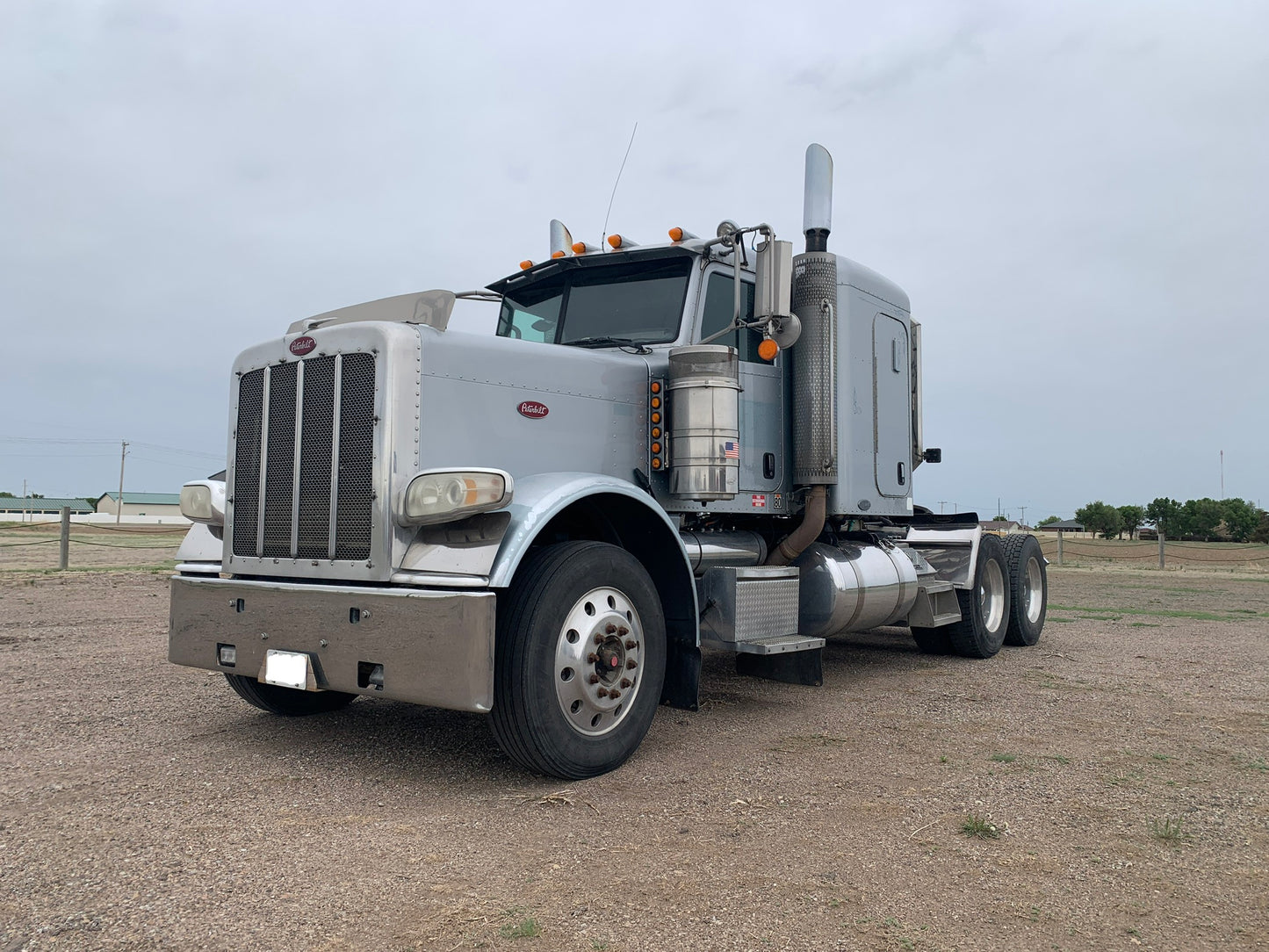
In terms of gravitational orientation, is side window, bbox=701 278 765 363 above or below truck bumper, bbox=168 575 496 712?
above

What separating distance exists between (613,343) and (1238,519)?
75.5m

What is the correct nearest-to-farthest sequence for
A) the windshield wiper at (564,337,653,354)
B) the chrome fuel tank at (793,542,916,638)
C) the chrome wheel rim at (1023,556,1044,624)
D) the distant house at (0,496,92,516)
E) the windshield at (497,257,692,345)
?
the windshield wiper at (564,337,653,354), the windshield at (497,257,692,345), the chrome fuel tank at (793,542,916,638), the chrome wheel rim at (1023,556,1044,624), the distant house at (0,496,92,516)

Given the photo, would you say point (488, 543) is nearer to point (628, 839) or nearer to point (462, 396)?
point (462, 396)

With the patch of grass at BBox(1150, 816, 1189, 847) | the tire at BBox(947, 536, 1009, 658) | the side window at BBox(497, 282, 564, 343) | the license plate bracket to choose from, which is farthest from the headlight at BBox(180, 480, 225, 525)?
the tire at BBox(947, 536, 1009, 658)

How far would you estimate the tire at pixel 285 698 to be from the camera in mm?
5305

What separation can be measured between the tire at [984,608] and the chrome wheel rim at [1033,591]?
12.8 inches

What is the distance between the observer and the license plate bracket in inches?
167

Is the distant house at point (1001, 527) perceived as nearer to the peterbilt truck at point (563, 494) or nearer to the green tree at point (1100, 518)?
the peterbilt truck at point (563, 494)

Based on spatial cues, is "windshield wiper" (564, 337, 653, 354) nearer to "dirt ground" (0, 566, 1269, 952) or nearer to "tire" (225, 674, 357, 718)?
"dirt ground" (0, 566, 1269, 952)

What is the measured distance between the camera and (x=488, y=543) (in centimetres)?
408

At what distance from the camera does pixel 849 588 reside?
6.58 m

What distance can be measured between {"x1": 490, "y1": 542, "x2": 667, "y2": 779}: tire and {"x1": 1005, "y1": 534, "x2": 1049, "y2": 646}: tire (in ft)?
18.7

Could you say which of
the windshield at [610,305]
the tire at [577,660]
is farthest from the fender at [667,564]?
the windshield at [610,305]

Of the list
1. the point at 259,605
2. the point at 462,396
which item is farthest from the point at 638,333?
the point at 259,605
